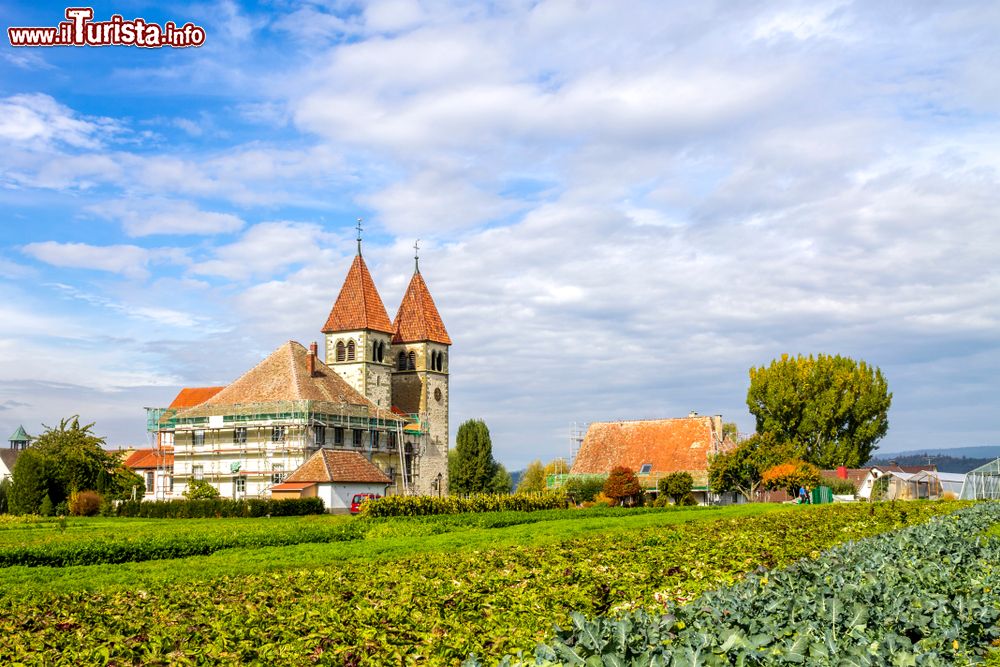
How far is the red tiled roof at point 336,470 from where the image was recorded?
55.7 metres

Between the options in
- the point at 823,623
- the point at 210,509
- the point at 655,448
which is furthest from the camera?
the point at 655,448

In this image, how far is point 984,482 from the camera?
58344mm

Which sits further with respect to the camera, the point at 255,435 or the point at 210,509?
the point at 255,435

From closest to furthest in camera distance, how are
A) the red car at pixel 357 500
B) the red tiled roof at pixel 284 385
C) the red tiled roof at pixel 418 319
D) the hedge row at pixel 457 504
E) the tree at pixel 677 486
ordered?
the hedge row at pixel 457 504 < the red car at pixel 357 500 < the tree at pixel 677 486 < the red tiled roof at pixel 284 385 < the red tiled roof at pixel 418 319

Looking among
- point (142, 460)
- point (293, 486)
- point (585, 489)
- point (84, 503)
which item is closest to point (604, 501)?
point (585, 489)

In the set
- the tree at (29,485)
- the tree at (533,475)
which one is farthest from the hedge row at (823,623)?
the tree at (533,475)

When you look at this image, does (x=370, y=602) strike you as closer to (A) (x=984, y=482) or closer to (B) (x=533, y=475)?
(A) (x=984, y=482)

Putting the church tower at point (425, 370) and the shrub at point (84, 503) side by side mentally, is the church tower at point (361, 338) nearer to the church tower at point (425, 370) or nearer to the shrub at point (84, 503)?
the church tower at point (425, 370)

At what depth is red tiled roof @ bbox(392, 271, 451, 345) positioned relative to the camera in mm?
85000

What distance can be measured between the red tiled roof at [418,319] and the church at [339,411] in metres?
0.11

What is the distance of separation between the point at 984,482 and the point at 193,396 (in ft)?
216

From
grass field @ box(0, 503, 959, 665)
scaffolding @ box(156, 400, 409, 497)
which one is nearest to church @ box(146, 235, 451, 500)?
scaffolding @ box(156, 400, 409, 497)

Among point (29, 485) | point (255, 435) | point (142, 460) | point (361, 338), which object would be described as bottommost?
point (29, 485)

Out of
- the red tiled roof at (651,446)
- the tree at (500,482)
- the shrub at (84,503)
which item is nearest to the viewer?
the shrub at (84,503)
